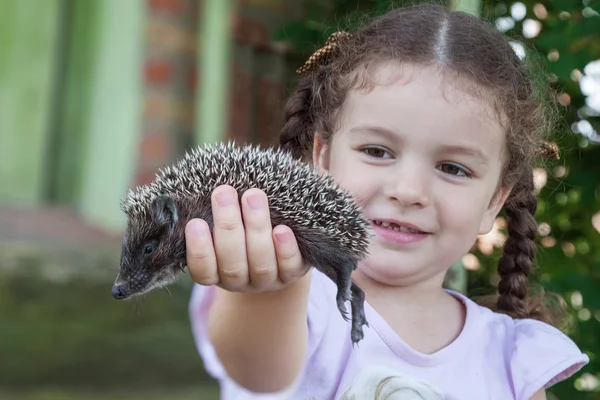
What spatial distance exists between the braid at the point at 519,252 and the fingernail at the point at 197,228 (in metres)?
1.17

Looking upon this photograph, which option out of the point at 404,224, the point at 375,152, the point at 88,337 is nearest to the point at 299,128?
the point at 375,152

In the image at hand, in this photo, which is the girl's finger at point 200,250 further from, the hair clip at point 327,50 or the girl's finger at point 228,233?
the hair clip at point 327,50

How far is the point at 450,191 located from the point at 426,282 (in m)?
0.25

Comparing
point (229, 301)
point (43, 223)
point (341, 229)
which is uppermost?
point (341, 229)

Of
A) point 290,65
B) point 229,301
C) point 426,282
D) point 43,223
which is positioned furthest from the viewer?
point 290,65

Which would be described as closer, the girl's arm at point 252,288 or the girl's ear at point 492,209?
the girl's arm at point 252,288

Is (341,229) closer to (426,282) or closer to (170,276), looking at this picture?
(170,276)

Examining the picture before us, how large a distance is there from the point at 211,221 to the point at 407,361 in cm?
62

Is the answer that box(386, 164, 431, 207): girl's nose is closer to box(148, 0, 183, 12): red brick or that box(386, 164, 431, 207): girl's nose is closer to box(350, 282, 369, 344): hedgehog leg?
box(350, 282, 369, 344): hedgehog leg

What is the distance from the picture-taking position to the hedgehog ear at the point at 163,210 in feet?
4.42

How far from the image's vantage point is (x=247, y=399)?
5.63 feet

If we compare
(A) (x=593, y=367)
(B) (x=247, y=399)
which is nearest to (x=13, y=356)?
(B) (x=247, y=399)

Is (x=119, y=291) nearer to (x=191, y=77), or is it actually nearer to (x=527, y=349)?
(x=527, y=349)

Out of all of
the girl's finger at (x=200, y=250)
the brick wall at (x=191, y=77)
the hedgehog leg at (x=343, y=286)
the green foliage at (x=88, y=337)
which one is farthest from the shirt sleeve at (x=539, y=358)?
the green foliage at (x=88, y=337)
